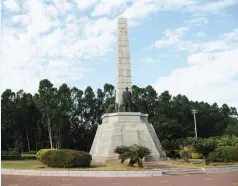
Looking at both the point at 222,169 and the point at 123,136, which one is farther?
the point at 123,136

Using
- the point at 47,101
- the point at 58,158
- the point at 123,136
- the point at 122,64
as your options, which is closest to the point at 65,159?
the point at 58,158

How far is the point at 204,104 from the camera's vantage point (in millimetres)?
62844

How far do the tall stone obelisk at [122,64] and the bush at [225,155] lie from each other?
819 centimetres

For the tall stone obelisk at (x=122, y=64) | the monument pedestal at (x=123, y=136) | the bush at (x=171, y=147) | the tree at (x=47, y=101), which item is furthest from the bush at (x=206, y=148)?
the tree at (x=47, y=101)

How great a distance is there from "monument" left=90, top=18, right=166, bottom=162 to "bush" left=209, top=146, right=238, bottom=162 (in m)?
3.78

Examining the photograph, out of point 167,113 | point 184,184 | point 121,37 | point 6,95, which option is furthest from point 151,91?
point 184,184

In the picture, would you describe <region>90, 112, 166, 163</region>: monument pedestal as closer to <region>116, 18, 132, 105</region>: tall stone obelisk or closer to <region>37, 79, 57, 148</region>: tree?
<region>116, 18, 132, 105</region>: tall stone obelisk

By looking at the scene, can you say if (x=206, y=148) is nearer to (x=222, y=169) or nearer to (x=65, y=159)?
(x=222, y=169)

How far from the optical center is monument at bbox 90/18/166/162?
63.9 ft

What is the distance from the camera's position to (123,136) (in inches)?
779

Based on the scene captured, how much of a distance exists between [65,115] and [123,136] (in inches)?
880

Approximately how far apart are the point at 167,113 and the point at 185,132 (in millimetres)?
7327

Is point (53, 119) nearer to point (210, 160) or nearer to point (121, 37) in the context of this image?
point (121, 37)

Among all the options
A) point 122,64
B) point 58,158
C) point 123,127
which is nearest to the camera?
point 58,158
